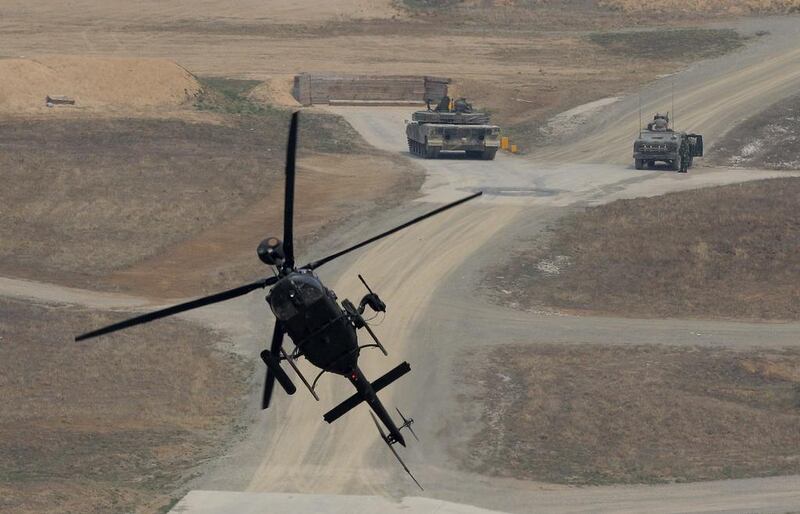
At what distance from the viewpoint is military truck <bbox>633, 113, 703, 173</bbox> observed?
76.1m

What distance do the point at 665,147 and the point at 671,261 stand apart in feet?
58.8

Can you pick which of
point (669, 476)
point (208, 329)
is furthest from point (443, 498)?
point (208, 329)

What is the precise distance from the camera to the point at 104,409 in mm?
43375

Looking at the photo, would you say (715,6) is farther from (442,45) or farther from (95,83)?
(95,83)

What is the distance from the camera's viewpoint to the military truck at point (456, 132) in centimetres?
7981

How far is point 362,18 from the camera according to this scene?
414 ft

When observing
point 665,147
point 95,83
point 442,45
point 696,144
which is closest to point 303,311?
point 665,147

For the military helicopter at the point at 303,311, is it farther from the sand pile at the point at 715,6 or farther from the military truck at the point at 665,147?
the sand pile at the point at 715,6

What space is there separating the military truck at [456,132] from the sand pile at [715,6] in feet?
158

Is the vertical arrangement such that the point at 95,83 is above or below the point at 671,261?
above

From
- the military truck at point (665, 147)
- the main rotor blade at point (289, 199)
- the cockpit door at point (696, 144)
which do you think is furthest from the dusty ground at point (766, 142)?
the main rotor blade at point (289, 199)

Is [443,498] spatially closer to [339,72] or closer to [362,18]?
[339,72]

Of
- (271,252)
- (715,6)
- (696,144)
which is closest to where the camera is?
(271,252)

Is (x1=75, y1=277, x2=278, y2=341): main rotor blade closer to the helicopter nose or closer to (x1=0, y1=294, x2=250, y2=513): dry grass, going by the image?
the helicopter nose
